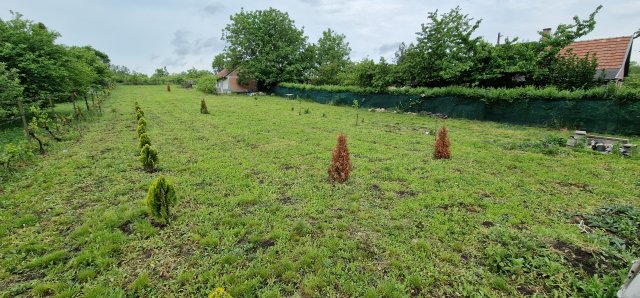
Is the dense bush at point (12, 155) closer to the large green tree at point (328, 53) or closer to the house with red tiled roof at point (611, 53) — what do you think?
the house with red tiled roof at point (611, 53)

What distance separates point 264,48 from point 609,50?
27662 mm

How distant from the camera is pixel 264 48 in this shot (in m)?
30.6

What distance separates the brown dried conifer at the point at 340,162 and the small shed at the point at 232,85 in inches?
1177

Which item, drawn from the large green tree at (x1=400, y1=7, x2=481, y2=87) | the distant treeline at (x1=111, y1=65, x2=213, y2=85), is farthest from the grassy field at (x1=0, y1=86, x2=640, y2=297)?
the distant treeline at (x1=111, y1=65, x2=213, y2=85)

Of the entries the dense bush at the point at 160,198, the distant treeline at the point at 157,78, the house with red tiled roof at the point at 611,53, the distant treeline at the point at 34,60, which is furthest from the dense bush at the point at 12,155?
the distant treeline at the point at 157,78

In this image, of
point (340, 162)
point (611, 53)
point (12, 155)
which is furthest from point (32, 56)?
point (611, 53)

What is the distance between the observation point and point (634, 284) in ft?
6.86

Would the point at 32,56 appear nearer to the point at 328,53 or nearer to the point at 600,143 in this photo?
the point at 600,143

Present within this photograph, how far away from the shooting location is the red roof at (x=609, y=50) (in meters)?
14.8

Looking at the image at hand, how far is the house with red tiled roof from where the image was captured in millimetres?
14633

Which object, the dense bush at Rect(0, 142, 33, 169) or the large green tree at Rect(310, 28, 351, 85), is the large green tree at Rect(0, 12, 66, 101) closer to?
the dense bush at Rect(0, 142, 33, 169)

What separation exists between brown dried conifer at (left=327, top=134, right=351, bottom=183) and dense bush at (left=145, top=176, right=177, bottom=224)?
286 centimetres

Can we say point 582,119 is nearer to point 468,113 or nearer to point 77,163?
point 468,113

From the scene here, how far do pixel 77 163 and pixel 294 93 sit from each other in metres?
21.5
